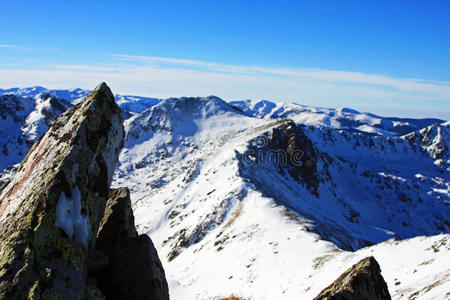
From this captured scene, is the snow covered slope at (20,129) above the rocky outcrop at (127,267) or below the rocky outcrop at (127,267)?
below

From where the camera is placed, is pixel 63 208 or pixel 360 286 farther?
pixel 63 208

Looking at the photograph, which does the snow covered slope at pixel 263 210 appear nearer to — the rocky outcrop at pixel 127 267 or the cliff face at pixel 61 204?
the rocky outcrop at pixel 127 267

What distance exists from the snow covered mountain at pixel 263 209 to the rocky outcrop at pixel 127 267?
31.9ft

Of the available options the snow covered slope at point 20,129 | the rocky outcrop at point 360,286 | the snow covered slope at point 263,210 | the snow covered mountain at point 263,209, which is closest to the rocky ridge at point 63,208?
the rocky outcrop at point 360,286

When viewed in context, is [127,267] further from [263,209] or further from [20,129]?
[20,129]

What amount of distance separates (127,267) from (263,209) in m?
33.8

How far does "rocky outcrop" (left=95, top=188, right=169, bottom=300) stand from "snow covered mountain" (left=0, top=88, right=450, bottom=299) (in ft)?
31.9

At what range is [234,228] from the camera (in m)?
40.0

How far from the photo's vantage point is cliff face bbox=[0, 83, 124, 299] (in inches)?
271

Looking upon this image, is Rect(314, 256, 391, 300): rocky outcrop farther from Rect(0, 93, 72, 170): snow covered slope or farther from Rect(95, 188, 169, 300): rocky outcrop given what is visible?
Rect(0, 93, 72, 170): snow covered slope

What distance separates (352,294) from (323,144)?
196 metres

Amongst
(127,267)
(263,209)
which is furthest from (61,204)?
(263,209)

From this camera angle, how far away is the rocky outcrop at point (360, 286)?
7555 millimetres

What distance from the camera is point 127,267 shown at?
9656 mm
